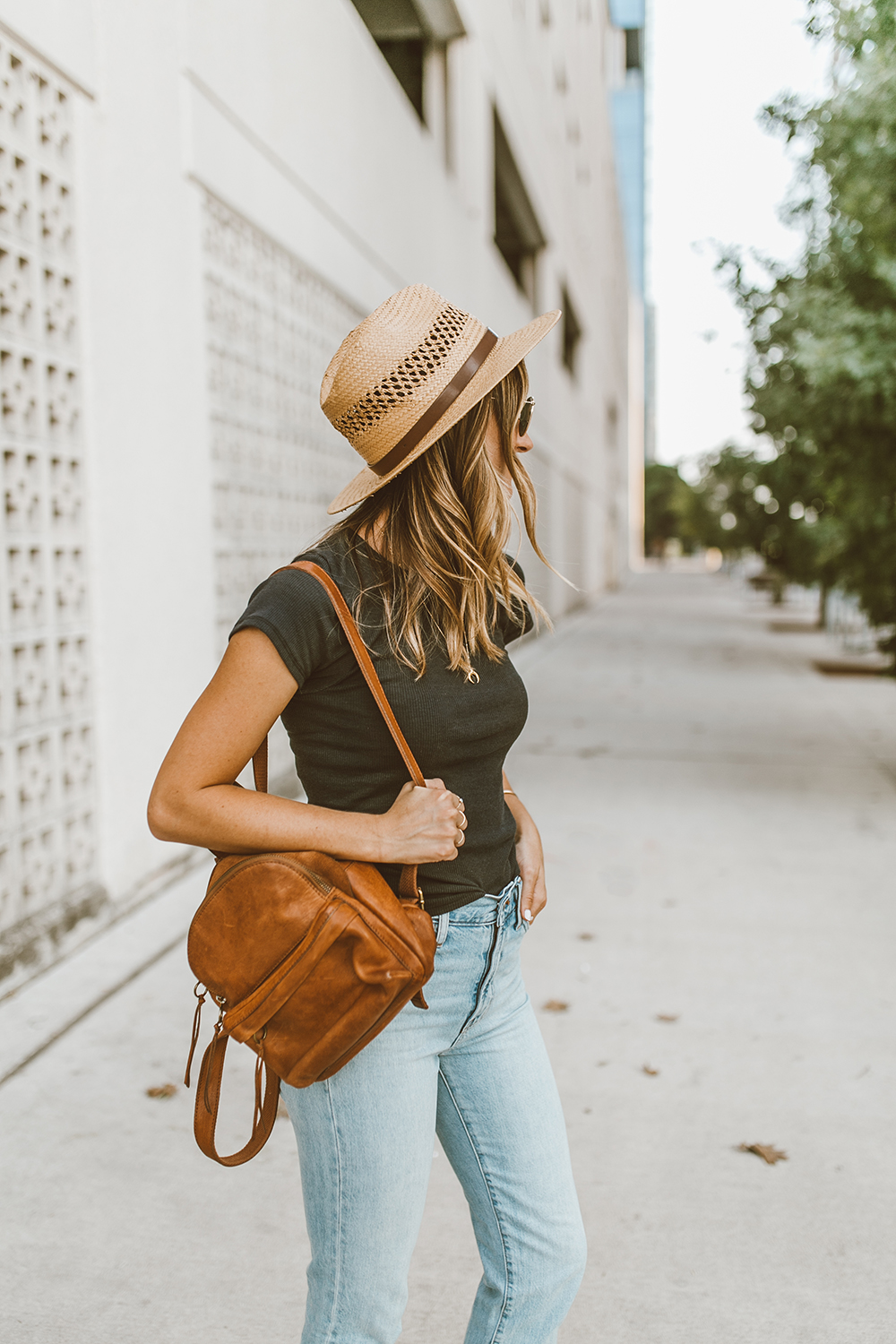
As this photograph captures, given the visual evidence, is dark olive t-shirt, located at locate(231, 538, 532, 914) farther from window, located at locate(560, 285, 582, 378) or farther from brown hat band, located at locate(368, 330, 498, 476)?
window, located at locate(560, 285, 582, 378)

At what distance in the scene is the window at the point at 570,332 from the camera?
25.7 m

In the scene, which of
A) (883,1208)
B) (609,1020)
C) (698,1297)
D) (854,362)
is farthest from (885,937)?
(854,362)

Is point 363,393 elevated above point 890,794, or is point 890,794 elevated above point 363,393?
point 363,393

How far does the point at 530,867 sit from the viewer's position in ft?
6.00

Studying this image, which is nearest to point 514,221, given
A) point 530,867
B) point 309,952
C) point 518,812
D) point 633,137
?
point 518,812

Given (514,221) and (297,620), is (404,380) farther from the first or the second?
(514,221)

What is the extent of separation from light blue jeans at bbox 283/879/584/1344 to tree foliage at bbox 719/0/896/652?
534 centimetres

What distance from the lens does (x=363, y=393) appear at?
4.94 feet

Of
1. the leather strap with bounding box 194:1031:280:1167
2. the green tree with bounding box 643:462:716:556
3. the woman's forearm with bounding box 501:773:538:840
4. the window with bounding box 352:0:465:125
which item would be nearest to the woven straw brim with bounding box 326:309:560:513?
the woman's forearm with bounding box 501:773:538:840

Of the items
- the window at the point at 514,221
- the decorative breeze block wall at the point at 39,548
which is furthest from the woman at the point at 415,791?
the window at the point at 514,221

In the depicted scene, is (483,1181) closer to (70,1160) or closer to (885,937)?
(70,1160)

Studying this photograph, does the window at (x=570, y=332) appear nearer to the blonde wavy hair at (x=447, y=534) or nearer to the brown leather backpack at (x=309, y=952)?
the blonde wavy hair at (x=447, y=534)

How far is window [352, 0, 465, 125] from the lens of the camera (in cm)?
1020

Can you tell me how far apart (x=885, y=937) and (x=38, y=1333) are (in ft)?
11.6
